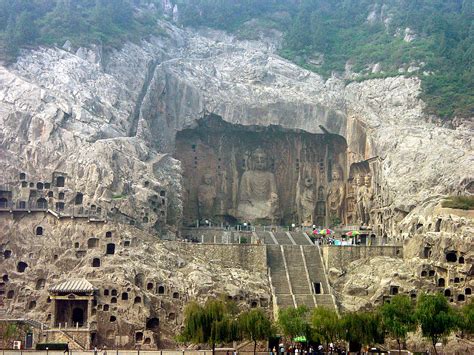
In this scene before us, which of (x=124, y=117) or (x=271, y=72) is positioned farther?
(x=271, y=72)

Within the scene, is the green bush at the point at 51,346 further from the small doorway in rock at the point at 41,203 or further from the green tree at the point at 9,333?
the small doorway in rock at the point at 41,203

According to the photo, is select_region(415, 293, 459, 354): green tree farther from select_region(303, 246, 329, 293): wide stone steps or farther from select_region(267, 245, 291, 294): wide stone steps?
select_region(267, 245, 291, 294): wide stone steps

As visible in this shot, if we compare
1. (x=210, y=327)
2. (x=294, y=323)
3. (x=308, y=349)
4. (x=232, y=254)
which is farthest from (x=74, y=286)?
(x=308, y=349)

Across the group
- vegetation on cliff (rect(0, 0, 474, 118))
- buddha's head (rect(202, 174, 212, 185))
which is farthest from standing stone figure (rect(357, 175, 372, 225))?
buddha's head (rect(202, 174, 212, 185))

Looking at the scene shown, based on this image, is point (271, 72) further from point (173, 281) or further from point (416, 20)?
point (173, 281)

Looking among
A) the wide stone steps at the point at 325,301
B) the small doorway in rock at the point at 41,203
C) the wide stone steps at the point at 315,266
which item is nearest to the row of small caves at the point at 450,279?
the wide stone steps at the point at 325,301

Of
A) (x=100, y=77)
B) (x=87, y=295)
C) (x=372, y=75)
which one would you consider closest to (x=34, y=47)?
(x=100, y=77)
